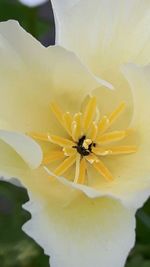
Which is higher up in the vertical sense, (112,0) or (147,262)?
(112,0)

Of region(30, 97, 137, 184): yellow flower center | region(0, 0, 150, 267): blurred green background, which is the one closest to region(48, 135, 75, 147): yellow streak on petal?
region(30, 97, 137, 184): yellow flower center

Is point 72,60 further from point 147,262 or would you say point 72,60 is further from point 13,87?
point 147,262

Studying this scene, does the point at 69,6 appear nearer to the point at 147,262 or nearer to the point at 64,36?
the point at 64,36

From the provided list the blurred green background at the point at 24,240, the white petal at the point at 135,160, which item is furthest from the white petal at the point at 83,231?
the blurred green background at the point at 24,240

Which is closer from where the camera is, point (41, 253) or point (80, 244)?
point (80, 244)

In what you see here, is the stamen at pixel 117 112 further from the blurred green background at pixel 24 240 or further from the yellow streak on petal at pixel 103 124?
the blurred green background at pixel 24 240

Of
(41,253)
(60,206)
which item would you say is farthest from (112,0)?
(41,253)
